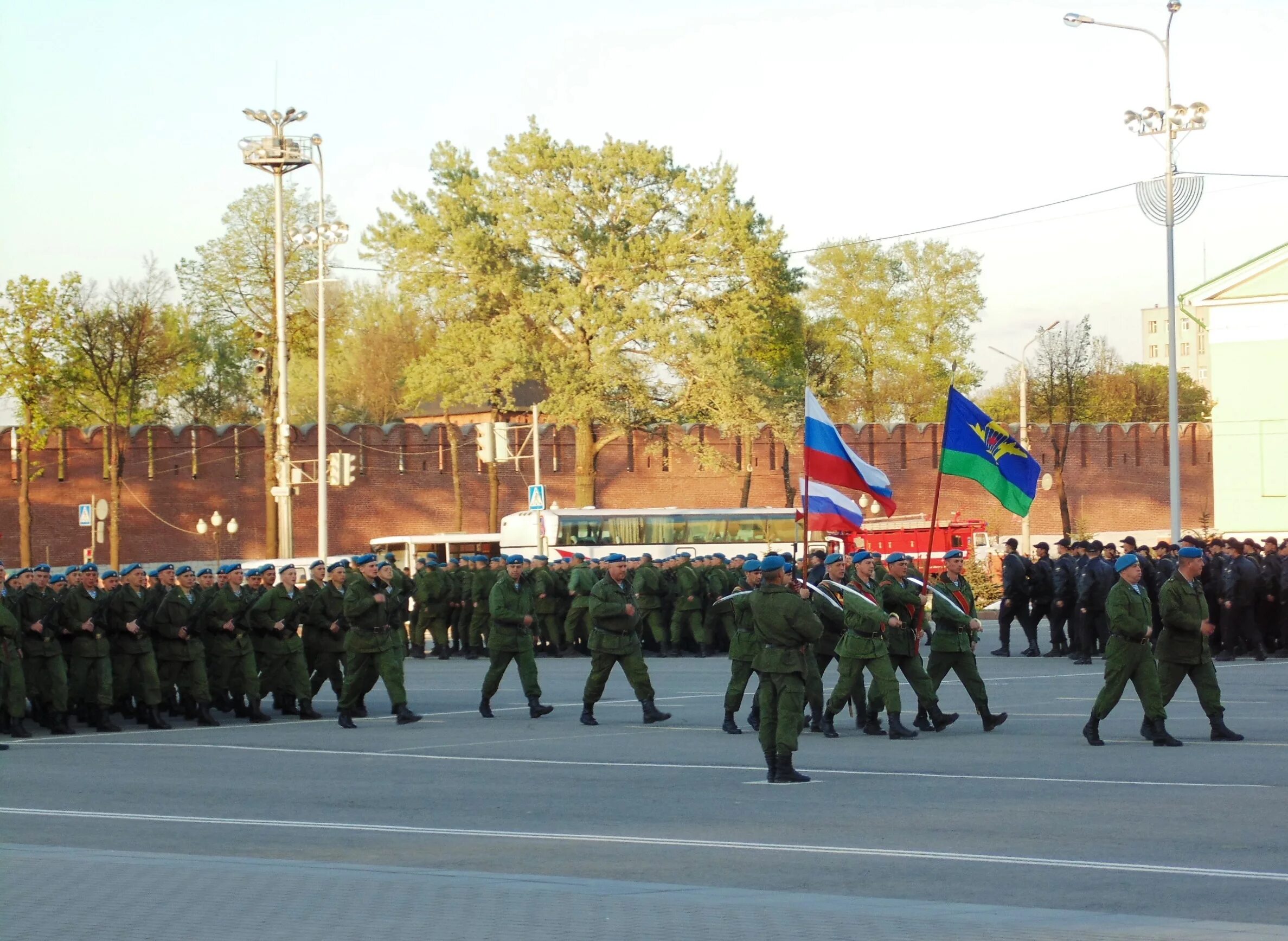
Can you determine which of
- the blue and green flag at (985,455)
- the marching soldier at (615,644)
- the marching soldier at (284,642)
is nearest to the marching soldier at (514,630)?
the marching soldier at (615,644)

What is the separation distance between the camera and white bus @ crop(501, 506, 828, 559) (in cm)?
5100

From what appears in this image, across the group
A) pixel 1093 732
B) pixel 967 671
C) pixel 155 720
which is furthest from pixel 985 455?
pixel 155 720

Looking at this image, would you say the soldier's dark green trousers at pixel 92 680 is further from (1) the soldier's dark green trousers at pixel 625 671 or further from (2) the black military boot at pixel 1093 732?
(2) the black military boot at pixel 1093 732

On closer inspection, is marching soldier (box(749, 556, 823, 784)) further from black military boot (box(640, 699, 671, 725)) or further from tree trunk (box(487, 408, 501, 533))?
tree trunk (box(487, 408, 501, 533))

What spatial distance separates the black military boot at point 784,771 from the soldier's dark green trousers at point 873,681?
124 inches

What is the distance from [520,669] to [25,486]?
4029cm

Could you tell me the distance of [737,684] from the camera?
16922 mm

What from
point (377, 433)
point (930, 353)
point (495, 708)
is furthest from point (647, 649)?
point (930, 353)

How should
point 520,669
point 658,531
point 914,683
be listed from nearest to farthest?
point 914,683 < point 520,669 < point 658,531

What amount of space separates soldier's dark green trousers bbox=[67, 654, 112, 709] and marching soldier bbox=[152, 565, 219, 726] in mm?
628

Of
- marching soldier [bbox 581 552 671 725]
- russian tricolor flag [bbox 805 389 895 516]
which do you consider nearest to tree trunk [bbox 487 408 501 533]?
russian tricolor flag [bbox 805 389 895 516]

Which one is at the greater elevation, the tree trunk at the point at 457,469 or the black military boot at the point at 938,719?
the tree trunk at the point at 457,469

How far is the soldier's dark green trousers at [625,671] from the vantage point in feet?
58.1

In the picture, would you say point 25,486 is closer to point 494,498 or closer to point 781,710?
point 494,498
